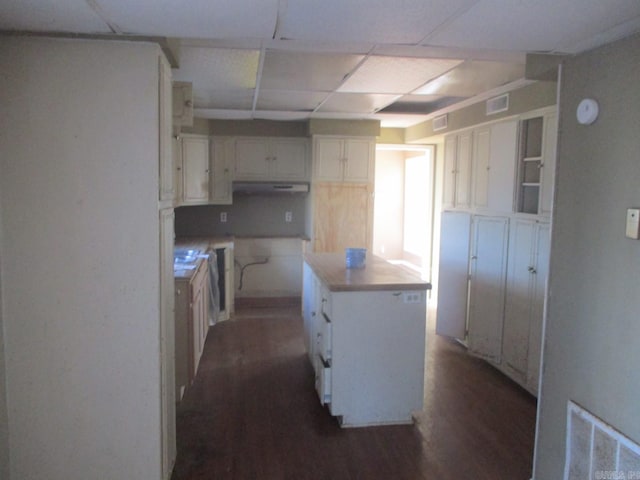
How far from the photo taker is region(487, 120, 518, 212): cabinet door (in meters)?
3.75

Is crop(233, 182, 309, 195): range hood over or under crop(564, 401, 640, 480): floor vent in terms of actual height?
over

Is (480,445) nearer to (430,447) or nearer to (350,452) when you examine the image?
(430,447)

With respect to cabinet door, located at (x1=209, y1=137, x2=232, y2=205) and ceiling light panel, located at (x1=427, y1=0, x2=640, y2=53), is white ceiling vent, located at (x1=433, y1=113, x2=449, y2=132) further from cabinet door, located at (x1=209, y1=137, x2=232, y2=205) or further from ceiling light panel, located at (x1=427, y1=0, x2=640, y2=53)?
ceiling light panel, located at (x1=427, y1=0, x2=640, y2=53)

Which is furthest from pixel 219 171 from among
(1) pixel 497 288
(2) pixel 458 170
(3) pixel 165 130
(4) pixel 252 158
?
(3) pixel 165 130

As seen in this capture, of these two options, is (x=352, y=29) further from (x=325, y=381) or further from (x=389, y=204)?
(x=389, y=204)

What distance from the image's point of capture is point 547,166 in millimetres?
3359

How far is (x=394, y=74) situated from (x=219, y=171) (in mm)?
2940

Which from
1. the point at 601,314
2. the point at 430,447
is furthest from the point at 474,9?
the point at 430,447

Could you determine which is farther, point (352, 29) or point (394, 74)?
point (394, 74)

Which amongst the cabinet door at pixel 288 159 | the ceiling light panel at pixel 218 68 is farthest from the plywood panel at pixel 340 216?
the ceiling light panel at pixel 218 68

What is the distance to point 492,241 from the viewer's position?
4.04 metres

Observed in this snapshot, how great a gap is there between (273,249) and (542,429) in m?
4.06

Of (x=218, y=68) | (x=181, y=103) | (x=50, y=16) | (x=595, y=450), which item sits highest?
(x=218, y=68)

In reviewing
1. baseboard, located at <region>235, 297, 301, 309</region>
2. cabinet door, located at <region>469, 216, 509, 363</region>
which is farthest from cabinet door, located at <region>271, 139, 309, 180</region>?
cabinet door, located at <region>469, 216, 509, 363</region>
